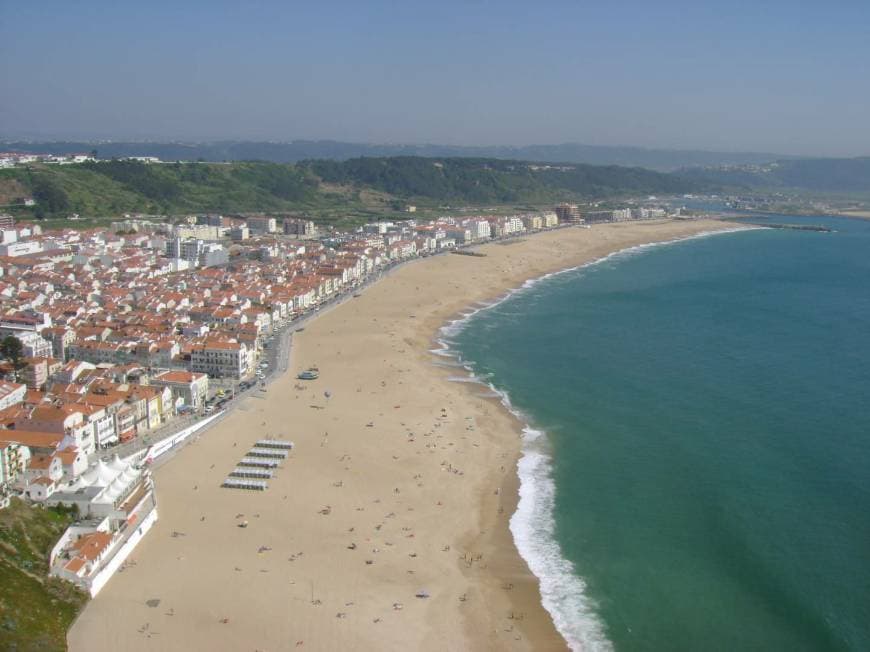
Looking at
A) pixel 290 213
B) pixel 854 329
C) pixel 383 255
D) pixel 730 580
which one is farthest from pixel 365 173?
pixel 730 580

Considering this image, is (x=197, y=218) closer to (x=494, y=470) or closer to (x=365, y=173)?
(x=365, y=173)

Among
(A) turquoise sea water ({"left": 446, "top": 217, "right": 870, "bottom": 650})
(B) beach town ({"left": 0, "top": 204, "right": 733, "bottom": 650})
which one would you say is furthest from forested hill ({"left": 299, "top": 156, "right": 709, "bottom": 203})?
(B) beach town ({"left": 0, "top": 204, "right": 733, "bottom": 650})

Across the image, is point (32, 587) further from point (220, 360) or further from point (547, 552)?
point (220, 360)

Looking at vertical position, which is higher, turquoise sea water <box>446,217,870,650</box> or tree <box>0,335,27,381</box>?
tree <box>0,335,27,381</box>

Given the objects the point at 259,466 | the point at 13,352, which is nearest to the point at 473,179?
the point at 13,352

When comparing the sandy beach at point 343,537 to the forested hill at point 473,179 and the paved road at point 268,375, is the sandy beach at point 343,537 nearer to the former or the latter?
the paved road at point 268,375

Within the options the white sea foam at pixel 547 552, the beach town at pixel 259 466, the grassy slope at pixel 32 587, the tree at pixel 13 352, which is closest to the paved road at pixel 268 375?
the beach town at pixel 259 466

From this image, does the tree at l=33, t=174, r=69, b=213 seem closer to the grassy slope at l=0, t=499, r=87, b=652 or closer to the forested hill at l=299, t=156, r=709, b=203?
the forested hill at l=299, t=156, r=709, b=203
